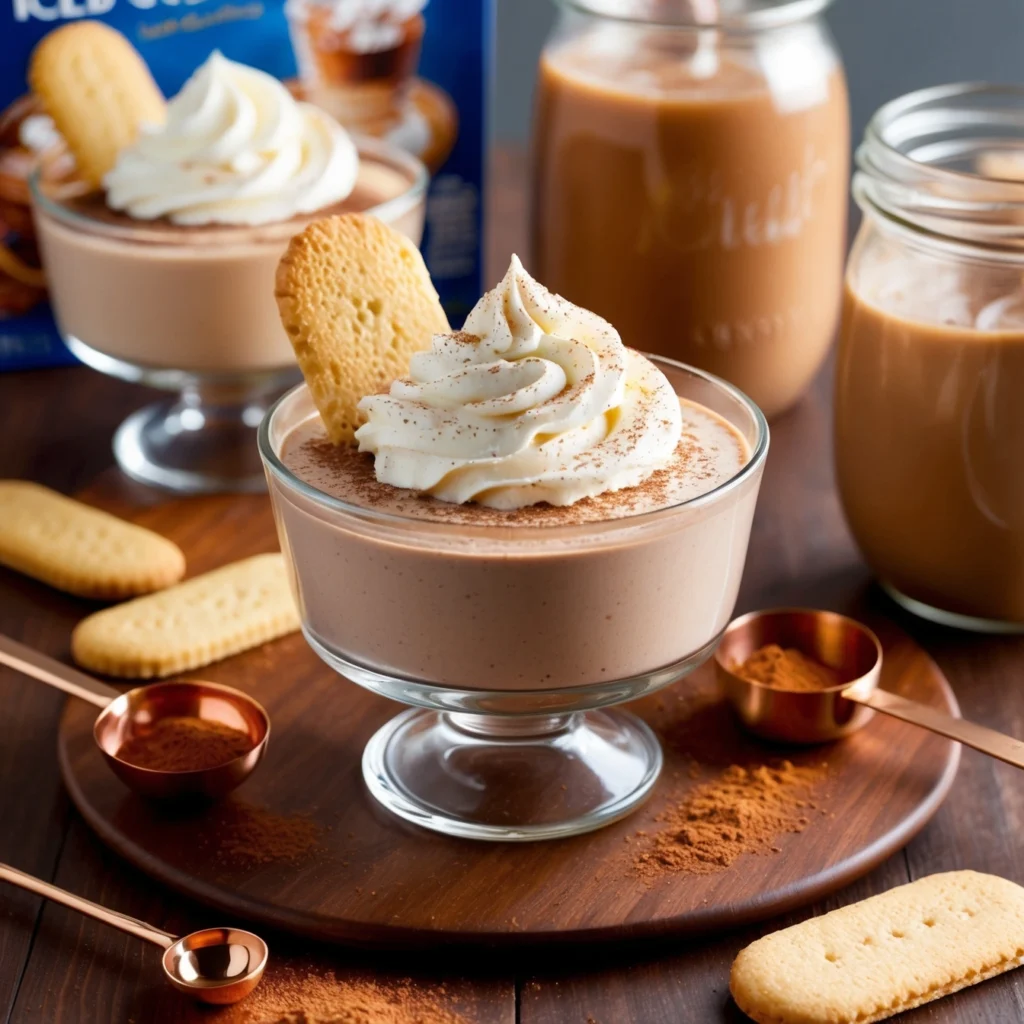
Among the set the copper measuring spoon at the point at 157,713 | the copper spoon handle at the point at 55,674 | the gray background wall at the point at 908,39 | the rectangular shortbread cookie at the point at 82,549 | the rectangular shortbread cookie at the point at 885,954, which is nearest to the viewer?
the rectangular shortbread cookie at the point at 885,954

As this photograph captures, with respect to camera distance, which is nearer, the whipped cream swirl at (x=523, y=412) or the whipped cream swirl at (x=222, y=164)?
the whipped cream swirl at (x=523, y=412)

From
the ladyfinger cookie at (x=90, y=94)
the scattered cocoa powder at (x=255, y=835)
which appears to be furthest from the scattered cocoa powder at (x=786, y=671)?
the ladyfinger cookie at (x=90, y=94)

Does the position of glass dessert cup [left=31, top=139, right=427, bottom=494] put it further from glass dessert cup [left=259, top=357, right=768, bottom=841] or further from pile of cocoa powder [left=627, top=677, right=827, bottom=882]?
pile of cocoa powder [left=627, top=677, right=827, bottom=882]

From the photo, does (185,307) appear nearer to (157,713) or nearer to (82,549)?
(82,549)

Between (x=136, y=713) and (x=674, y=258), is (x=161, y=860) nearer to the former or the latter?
(x=136, y=713)

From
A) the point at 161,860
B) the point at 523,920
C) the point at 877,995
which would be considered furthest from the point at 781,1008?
the point at 161,860

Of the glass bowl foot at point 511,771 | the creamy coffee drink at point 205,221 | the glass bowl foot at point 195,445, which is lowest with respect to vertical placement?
the glass bowl foot at point 195,445

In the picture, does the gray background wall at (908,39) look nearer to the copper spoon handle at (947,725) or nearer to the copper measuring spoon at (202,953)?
the copper spoon handle at (947,725)
